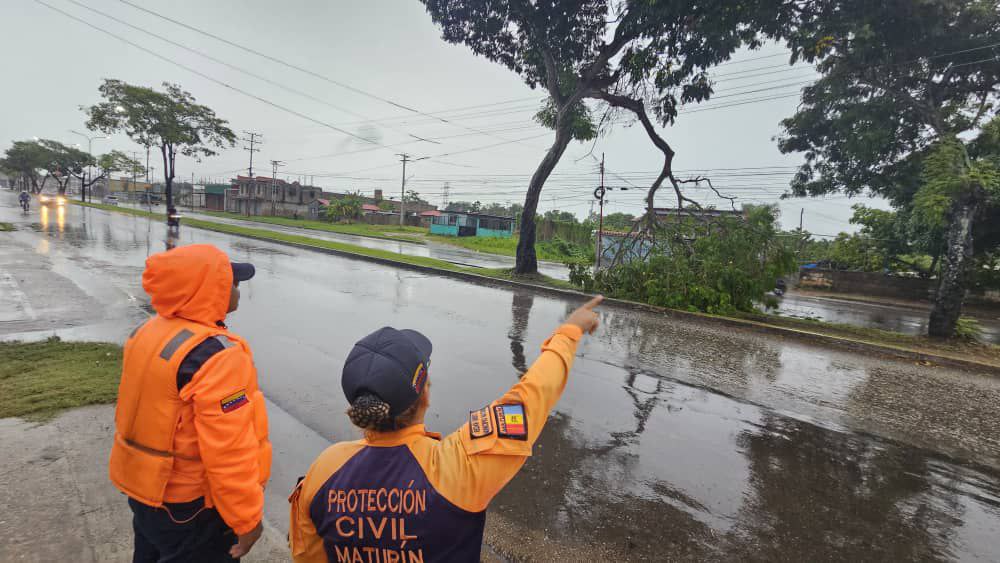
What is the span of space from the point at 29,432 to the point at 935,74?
16.2 metres

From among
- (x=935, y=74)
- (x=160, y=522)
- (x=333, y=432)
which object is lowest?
(x=333, y=432)

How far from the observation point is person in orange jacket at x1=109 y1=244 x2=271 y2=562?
1692 mm

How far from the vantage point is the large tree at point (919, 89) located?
949 cm

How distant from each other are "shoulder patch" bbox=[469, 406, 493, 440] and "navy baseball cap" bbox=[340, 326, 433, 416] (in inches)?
7.2

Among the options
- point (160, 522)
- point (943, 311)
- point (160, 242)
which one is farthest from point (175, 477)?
point (160, 242)

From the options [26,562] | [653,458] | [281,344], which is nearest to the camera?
[26,562]

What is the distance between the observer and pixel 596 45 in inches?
587

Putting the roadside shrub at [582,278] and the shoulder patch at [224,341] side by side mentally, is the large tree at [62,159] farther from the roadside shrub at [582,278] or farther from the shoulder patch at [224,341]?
the shoulder patch at [224,341]

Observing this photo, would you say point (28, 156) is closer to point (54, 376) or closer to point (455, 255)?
point (455, 255)

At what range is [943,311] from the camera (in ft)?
32.7

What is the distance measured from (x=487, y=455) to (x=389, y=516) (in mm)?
301

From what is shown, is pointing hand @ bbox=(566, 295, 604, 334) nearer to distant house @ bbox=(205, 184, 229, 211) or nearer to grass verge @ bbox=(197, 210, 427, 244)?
grass verge @ bbox=(197, 210, 427, 244)

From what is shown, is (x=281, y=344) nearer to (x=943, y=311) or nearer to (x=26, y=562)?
(x=26, y=562)

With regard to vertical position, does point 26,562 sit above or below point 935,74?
below
